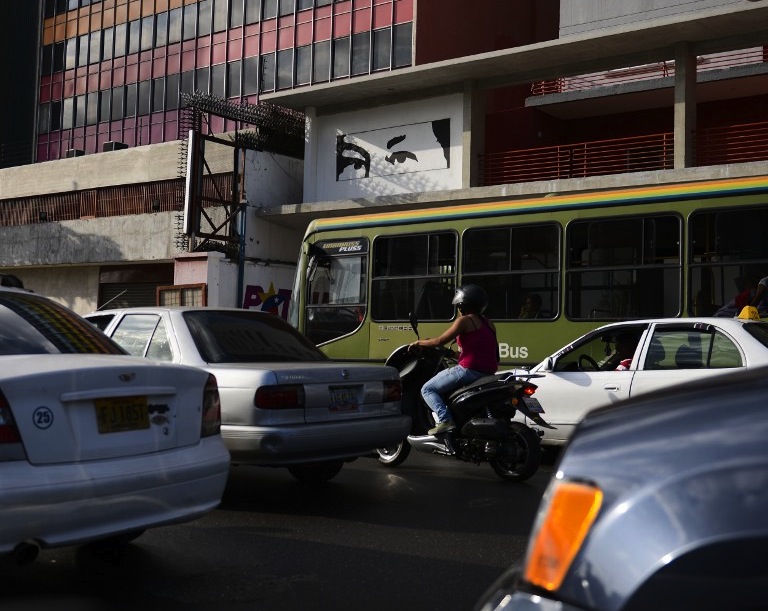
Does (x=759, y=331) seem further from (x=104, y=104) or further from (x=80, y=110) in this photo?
(x=80, y=110)

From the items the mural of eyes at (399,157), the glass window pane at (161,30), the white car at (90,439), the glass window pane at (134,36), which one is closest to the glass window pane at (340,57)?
the mural of eyes at (399,157)

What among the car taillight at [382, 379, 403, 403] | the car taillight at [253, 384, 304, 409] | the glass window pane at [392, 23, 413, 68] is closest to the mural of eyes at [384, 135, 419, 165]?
the glass window pane at [392, 23, 413, 68]

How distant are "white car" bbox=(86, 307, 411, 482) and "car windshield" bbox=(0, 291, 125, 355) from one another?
1.37 m

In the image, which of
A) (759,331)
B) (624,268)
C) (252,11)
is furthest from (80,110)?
(759,331)

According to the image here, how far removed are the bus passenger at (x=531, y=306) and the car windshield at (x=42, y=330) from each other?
8.00m

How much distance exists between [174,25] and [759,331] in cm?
3479

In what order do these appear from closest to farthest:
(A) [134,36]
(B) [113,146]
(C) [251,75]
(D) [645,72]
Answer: (D) [645,72]
(C) [251,75]
(B) [113,146]
(A) [134,36]

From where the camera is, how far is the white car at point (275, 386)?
651cm

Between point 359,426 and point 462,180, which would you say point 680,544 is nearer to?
point 359,426

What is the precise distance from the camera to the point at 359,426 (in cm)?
699

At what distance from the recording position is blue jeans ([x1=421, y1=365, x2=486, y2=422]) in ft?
27.4

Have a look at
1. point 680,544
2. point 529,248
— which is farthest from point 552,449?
point 680,544

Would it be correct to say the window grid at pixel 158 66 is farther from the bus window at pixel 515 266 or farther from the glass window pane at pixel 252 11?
the bus window at pixel 515 266

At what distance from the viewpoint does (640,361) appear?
29.5 ft
